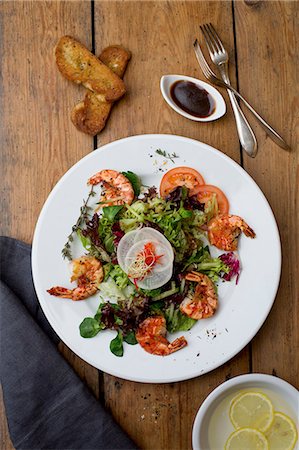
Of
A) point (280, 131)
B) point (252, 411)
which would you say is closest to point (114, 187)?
point (280, 131)

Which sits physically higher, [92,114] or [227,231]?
[92,114]

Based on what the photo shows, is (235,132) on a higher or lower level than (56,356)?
higher

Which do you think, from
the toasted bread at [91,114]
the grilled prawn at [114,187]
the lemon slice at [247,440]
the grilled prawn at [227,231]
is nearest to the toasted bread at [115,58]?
the toasted bread at [91,114]

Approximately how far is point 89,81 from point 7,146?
51cm

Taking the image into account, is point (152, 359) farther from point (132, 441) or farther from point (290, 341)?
point (290, 341)

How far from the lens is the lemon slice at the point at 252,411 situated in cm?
278

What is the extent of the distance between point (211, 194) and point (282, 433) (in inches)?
42.8

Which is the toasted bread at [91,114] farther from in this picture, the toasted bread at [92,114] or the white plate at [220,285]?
the white plate at [220,285]

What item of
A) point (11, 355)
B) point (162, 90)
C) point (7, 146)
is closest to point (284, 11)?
point (162, 90)

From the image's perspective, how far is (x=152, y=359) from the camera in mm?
2738

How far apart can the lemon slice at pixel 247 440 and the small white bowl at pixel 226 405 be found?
1.4 inches

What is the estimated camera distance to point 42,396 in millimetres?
2859

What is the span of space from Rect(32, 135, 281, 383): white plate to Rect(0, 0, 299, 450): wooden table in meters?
0.21

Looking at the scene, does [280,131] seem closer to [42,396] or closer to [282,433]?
[282,433]
